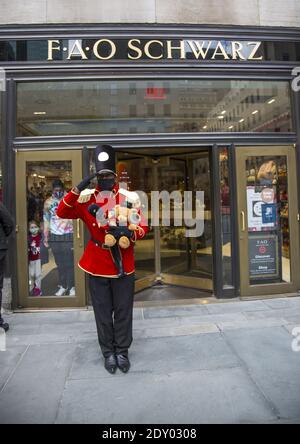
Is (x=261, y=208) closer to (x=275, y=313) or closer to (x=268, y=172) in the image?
(x=268, y=172)

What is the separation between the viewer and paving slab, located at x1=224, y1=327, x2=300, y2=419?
319 cm

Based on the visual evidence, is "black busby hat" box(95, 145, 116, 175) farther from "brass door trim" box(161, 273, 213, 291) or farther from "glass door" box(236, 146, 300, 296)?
"brass door trim" box(161, 273, 213, 291)

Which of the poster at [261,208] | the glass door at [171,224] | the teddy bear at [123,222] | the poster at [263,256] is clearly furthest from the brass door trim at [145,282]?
the teddy bear at [123,222]

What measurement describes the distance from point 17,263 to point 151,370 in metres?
2.98

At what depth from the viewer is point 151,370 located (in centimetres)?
379

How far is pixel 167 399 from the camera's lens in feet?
10.6

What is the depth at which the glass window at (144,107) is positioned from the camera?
19.5ft

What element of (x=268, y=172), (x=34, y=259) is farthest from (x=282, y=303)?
(x=34, y=259)

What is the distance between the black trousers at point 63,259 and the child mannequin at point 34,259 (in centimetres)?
23

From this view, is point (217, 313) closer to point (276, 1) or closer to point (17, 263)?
point (17, 263)

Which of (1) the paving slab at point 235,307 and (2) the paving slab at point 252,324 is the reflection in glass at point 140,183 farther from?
(2) the paving slab at point 252,324

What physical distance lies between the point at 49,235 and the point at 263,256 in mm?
3386
